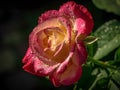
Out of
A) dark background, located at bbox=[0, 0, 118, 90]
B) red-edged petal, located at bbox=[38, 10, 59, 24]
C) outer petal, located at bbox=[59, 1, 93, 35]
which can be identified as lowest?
dark background, located at bbox=[0, 0, 118, 90]

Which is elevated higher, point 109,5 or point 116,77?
point 109,5

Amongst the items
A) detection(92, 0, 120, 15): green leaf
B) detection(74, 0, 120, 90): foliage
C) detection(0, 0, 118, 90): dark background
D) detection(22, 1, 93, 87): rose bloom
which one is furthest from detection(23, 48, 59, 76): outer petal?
detection(0, 0, 118, 90): dark background

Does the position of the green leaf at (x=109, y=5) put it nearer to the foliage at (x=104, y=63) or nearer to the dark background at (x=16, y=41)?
the foliage at (x=104, y=63)

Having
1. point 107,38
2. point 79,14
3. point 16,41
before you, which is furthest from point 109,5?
point 16,41

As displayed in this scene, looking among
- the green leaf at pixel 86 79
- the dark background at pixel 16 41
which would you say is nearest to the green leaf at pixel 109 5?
the green leaf at pixel 86 79

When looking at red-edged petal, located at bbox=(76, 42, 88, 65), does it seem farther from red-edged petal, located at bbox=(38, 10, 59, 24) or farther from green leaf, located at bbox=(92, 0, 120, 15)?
green leaf, located at bbox=(92, 0, 120, 15)

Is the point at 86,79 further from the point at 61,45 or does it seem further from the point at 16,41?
the point at 16,41

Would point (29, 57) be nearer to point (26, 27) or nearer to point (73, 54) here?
point (73, 54)

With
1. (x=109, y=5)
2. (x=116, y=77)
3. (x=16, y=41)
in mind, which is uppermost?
(x=109, y=5)
